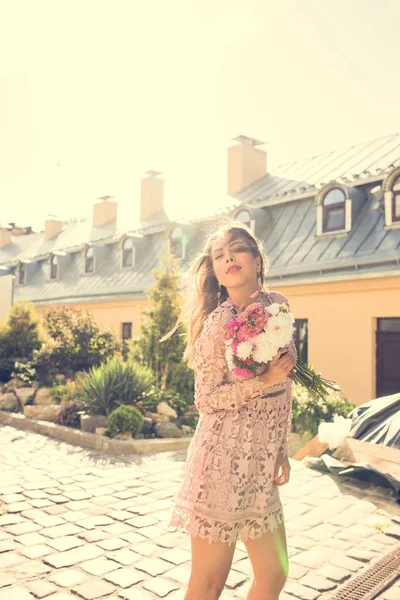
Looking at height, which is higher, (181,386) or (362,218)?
(362,218)

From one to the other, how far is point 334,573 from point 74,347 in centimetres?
986

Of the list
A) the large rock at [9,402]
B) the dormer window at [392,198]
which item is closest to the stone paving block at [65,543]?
the large rock at [9,402]

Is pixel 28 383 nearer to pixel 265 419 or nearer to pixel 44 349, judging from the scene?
pixel 44 349

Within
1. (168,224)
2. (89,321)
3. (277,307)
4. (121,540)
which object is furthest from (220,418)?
(168,224)

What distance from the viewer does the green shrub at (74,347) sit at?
40.8 feet

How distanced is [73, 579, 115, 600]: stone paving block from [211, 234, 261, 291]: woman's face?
2235 mm

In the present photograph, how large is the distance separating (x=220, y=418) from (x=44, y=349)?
1090cm

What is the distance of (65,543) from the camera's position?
419cm

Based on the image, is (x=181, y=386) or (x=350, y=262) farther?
(x=350, y=262)

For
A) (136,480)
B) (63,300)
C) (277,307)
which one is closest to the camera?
(277,307)

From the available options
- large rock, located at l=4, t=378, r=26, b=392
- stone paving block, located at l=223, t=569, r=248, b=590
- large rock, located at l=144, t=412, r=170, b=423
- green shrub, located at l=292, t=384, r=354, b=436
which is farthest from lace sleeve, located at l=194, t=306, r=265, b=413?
large rock, located at l=4, t=378, r=26, b=392

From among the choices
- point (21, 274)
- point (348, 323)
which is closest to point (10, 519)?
point (348, 323)

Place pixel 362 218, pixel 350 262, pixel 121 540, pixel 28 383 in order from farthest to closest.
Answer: pixel 362 218 → pixel 350 262 → pixel 28 383 → pixel 121 540

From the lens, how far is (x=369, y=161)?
606 inches
